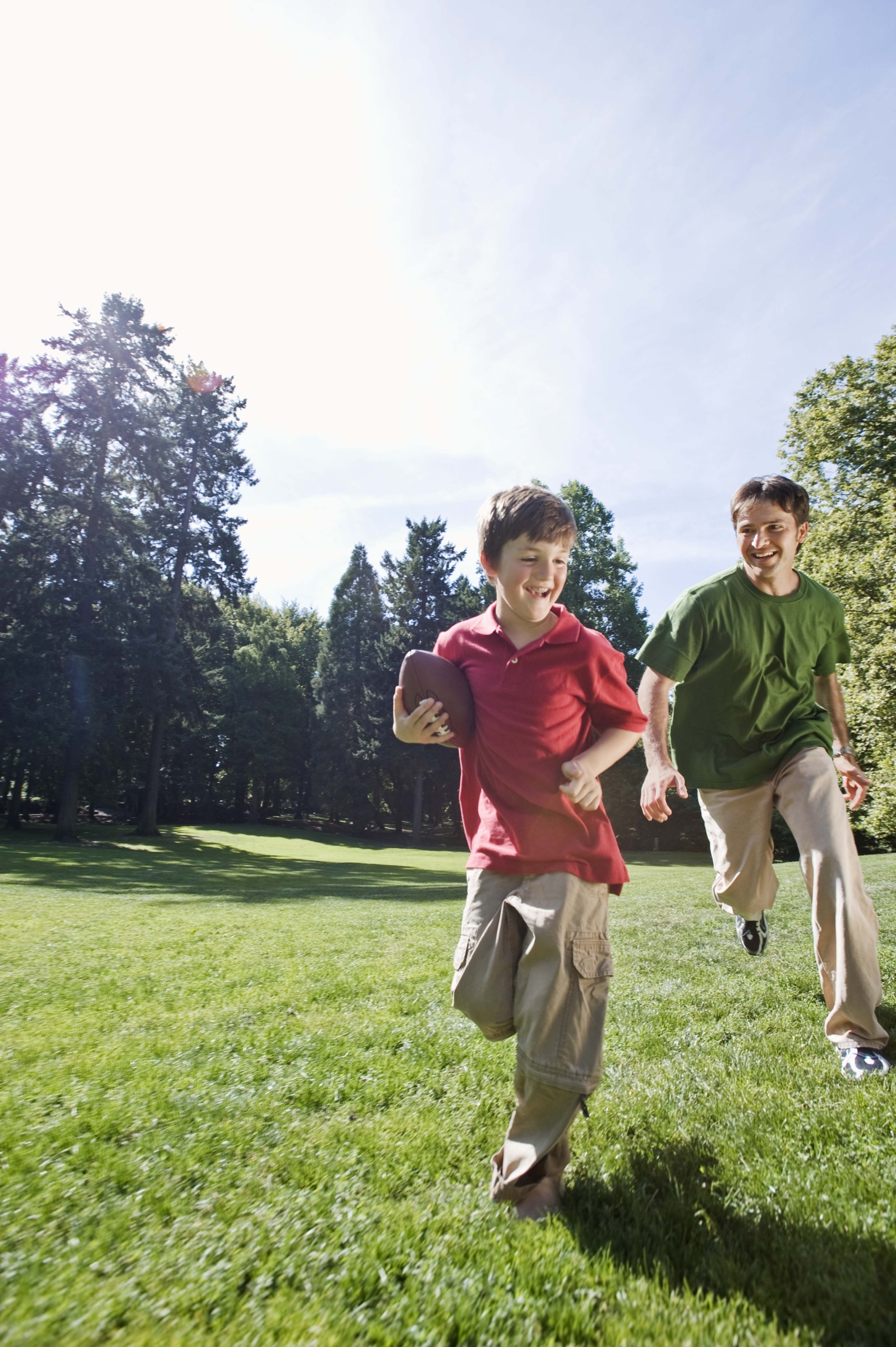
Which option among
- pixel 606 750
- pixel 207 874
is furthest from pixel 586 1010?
pixel 207 874

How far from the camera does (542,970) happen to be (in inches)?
92.4

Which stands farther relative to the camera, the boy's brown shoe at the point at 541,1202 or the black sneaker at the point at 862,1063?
the black sneaker at the point at 862,1063

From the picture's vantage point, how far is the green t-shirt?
12.4ft

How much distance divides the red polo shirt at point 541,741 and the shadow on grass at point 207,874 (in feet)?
31.9

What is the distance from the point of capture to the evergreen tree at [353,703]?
44.9 meters

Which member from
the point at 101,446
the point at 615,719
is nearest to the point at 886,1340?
the point at 615,719

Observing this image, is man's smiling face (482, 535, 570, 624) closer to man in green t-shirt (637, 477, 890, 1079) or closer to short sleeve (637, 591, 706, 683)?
man in green t-shirt (637, 477, 890, 1079)

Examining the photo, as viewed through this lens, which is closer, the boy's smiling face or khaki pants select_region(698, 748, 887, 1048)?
the boy's smiling face

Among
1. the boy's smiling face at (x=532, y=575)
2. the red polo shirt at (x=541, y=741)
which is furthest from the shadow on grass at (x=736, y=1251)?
the boy's smiling face at (x=532, y=575)

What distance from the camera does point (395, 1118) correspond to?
9.16ft

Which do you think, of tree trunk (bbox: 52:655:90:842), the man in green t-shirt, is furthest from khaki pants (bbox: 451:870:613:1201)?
tree trunk (bbox: 52:655:90:842)

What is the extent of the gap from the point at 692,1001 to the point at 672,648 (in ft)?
7.11

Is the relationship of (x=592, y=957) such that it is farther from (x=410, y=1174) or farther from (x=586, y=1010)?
(x=410, y=1174)

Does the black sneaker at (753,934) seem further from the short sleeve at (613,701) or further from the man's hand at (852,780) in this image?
the short sleeve at (613,701)
